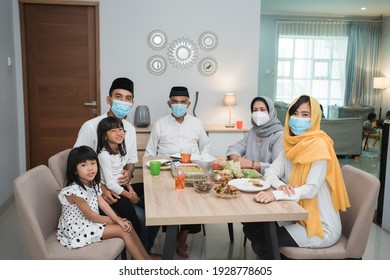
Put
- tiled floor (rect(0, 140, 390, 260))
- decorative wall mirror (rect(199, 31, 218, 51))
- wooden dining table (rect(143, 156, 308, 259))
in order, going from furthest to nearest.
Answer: decorative wall mirror (rect(199, 31, 218, 51))
tiled floor (rect(0, 140, 390, 260))
wooden dining table (rect(143, 156, 308, 259))

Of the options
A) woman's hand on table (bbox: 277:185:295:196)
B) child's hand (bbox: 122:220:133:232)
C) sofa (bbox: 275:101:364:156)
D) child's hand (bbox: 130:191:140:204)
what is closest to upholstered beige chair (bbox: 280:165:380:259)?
woman's hand on table (bbox: 277:185:295:196)

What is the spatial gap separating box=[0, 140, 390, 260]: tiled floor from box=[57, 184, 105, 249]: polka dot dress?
922 mm

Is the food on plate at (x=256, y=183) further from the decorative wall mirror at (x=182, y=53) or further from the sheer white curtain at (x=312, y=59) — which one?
the sheer white curtain at (x=312, y=59)

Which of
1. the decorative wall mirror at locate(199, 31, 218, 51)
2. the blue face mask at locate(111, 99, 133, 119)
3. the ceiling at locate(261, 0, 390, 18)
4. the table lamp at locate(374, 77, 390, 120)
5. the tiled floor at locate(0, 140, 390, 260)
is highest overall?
the ceiling at locate(261, 0, 390, 18)

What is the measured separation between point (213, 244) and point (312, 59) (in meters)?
7.55

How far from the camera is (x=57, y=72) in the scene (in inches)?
173

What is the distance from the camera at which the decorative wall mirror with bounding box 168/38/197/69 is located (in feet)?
14.9

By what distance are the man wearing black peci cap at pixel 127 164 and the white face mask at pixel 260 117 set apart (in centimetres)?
88

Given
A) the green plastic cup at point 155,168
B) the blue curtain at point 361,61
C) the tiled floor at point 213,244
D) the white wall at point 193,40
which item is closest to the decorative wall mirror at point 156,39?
the white wall at point 193,40

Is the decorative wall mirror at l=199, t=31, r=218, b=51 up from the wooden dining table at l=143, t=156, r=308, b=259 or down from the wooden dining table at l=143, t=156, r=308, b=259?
up

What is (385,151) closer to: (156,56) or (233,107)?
(233,107)

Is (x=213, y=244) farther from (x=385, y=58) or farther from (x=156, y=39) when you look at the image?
(x=385, y=58)

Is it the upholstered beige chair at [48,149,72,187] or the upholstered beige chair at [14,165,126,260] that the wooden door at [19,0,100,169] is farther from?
the upholstered beige chair at [14,165,126,260]
